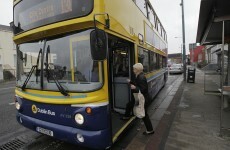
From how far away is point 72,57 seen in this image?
3180 millimetres

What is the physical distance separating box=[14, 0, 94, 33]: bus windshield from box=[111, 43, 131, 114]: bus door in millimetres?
2046

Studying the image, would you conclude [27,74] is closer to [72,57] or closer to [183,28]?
[72,57]

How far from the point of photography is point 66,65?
10.6 feet

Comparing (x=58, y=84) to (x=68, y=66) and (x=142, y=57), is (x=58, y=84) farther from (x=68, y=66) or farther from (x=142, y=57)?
(x=142, y=57)

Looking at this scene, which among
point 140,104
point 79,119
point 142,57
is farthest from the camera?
point 142,57

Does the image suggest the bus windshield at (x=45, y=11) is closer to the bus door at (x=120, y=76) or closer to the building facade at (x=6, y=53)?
the bus door at (x=120, y=76)

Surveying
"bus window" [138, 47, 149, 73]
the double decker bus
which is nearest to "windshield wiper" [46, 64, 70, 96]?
the double decker bus

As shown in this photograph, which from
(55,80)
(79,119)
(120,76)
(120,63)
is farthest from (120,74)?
(79,119)

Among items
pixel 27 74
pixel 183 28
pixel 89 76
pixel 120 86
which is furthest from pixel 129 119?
pixel 183 28

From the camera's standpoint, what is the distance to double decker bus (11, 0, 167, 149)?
9.70 feet

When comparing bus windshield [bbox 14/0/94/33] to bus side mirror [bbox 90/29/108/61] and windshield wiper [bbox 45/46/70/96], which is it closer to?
bus side mirror [bbox 90/29/108/61]

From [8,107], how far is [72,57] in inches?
231

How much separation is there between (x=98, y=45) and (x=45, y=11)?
1.40m

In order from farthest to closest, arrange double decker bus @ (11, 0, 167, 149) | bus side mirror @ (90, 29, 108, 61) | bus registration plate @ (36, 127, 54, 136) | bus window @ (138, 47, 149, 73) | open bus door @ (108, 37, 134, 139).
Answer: bus window @ (138, 47, 149, 73) → open bus door @ (108, 37, 134, 139) → bus registration plate @ (36, 127, 54, 136) → double decker bus @ (11, 0, 167, 149) → bus side mirror @ (90, 29, 108, 61)
